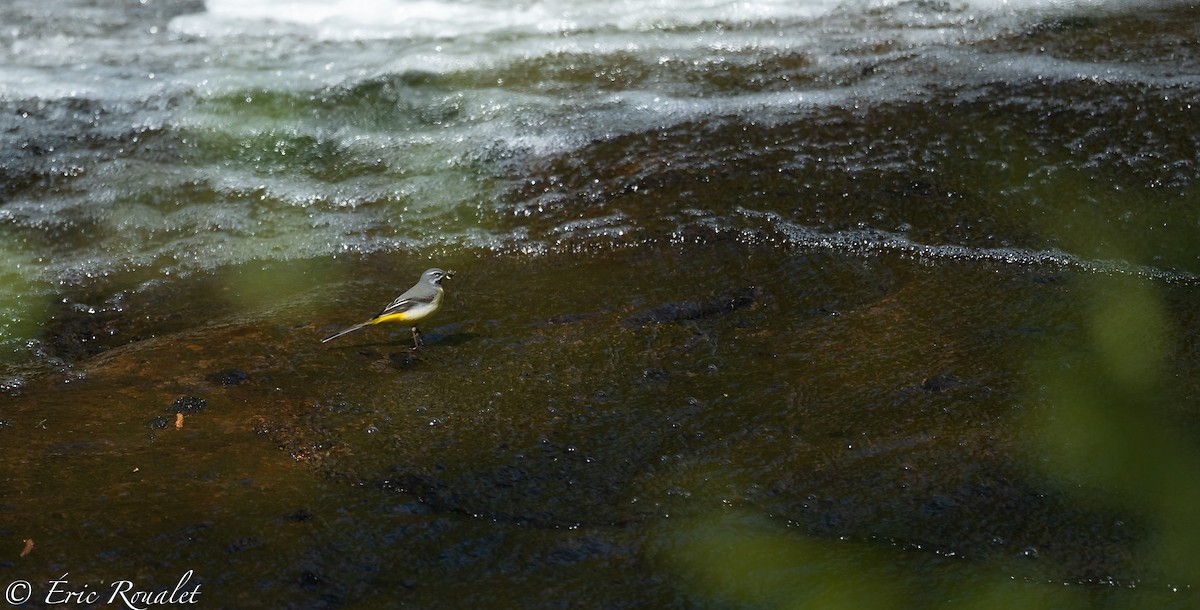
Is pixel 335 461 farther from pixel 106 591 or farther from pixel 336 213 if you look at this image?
pixel 336 213

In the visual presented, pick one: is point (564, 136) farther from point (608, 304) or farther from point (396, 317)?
point (396, 317)

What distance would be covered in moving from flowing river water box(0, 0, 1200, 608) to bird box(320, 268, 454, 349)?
3.4 inches

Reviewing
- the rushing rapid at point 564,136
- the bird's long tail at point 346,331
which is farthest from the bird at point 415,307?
→ the rushing rapid at point 564,136

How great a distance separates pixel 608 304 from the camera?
5203mm

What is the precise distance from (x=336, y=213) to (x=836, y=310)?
2.86 metres

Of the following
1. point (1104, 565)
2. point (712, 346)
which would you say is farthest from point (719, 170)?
point (1104, 565)

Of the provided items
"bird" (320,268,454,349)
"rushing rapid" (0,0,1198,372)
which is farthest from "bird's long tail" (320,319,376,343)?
"rushing rapid" (0,0,1198,372)

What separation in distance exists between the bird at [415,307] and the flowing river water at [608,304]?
85 mm

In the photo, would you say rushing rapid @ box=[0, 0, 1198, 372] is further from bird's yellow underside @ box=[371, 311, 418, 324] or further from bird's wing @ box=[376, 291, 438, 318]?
bird's yellow underside @ box=[371, 311, 418, 324]

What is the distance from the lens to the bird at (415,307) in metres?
4.89

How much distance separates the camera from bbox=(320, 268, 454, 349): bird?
489 cm

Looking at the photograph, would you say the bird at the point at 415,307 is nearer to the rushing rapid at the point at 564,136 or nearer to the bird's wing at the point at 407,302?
the bird's wing at the point at 407,302

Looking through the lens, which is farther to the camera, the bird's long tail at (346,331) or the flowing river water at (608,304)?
the bird's long tail at (346,331)

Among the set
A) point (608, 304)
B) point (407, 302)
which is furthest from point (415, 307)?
point (608, 304)
